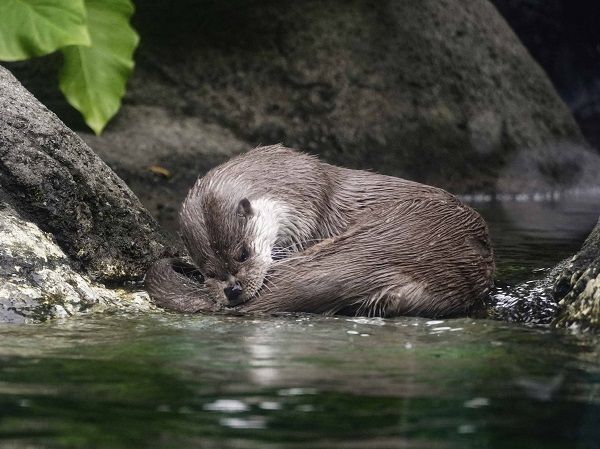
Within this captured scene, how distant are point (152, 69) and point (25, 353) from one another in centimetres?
604

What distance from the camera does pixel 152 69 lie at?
9.10m

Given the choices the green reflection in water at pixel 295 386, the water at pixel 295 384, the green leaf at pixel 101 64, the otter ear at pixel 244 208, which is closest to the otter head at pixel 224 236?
the otter ear at pixel 244 208

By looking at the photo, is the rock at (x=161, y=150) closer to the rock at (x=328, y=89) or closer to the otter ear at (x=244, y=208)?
the rock at (x=328, y=89)

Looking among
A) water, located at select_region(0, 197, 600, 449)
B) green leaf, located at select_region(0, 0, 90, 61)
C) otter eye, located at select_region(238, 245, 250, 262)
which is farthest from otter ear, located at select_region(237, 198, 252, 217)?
green leaf, located at select_region(0, 0, 90, 61)

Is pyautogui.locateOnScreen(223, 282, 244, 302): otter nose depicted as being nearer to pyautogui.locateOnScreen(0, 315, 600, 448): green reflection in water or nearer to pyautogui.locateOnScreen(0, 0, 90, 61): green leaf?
pyautogui.locateOnScreen(0, 315, 600, 448): green reflection in water

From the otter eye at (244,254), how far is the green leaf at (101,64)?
227 cm

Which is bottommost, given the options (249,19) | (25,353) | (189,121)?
(25,353)

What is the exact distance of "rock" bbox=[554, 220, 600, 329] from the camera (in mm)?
3943

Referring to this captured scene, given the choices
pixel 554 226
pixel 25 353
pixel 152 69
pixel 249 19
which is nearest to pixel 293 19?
pixel 249 19

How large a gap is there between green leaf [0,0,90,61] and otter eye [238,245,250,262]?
2.64 meters

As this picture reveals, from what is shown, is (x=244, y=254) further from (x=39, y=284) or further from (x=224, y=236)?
(x=39, y=284)

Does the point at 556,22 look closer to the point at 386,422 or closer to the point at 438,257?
the point at 438,257

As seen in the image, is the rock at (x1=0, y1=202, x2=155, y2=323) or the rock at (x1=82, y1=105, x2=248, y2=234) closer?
the rock at (x1=0, y1=202, x2=155, y2=323)

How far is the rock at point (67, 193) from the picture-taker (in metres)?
4.51
